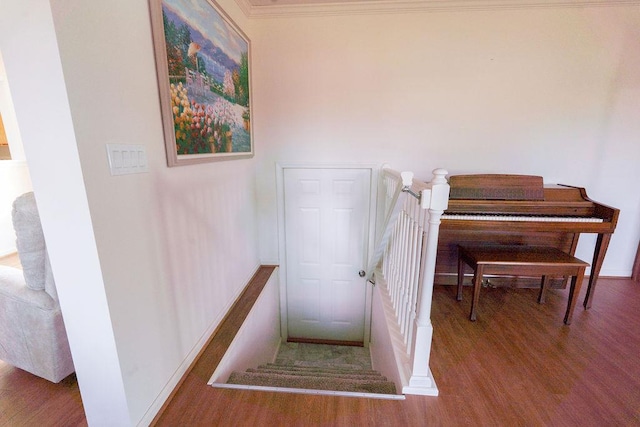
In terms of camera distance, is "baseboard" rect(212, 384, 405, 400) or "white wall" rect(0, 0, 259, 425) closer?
"white wall" rect(0, 0, 259, 425)

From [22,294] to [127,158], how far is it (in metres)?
1.07

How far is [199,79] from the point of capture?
1560mm

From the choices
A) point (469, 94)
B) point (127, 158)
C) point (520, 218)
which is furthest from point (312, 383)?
point (469, 94)

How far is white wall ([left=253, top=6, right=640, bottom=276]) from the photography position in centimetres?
230

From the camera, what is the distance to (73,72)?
0.83 metres

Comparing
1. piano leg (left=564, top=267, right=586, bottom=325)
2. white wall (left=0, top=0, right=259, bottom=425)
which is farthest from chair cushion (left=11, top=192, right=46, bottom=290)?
piano leg (left=564, top=267, right=586, bottom=325)

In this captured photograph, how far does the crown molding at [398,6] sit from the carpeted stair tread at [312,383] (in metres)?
2.72

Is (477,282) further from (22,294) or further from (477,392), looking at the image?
(22,294)

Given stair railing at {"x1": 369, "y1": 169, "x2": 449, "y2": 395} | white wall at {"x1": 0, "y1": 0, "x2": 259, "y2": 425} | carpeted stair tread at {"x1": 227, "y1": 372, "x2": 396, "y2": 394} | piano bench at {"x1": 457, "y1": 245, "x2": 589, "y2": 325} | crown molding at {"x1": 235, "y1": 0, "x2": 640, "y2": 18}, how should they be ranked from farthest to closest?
crown molding at {"x1": 235, "y1": 0, "x2": 640, "y2": 18}, piano bench at {"x1": 457, "y1": 245, "x2": 589, "y2": 325}, carpeted stair tread at {"x1": 227, "y1": 372, "x2": 396, "y2": 394}, stair railing at {"x1": 369, "y1": 169, "x2": 449, "y2": 395}, white wall at {"x1": 0, "y1": 0, "x2": 259, "y2": 425}

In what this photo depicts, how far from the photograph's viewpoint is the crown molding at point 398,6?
221 cm

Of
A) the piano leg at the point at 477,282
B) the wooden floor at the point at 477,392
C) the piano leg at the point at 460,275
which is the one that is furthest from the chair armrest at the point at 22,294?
the piano leg at the point at 460,275

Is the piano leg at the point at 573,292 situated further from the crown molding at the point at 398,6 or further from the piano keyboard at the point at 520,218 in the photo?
the crown molding at the point at 398,6

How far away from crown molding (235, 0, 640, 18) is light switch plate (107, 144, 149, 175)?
1.78 m

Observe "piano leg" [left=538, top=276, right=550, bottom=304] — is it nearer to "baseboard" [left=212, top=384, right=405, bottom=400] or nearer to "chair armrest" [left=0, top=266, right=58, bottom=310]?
"baseboard" [left=212, top=384, right=405, bottom=400]
